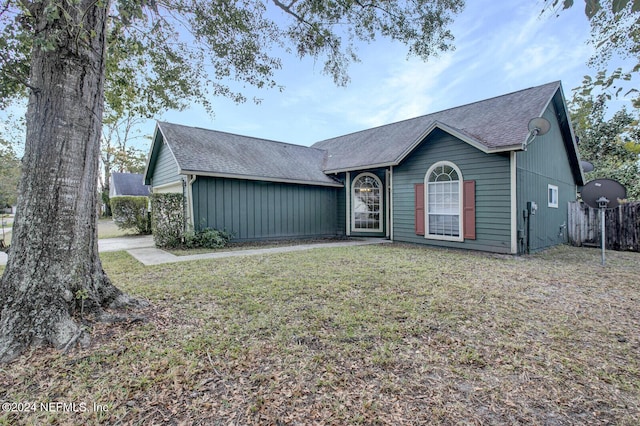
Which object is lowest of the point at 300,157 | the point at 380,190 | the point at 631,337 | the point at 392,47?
the point at 631,337

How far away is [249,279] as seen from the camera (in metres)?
4.83

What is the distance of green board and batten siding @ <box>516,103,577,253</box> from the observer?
7.55 meters

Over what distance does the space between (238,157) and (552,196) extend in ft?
34.2

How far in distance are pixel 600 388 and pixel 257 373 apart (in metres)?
2.47

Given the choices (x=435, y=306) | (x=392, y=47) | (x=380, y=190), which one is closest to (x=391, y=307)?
(x=435, y=306)

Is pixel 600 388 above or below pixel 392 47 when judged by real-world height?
below

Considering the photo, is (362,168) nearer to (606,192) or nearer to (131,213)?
(606,192)

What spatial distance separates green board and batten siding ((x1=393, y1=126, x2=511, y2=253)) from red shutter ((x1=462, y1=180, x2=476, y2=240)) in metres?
0.09

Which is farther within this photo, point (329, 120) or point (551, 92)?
point (329, 120)

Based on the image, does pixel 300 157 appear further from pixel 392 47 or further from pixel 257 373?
pixel 257 373

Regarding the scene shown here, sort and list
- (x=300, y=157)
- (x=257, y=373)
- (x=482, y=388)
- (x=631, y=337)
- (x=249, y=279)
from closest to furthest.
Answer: (x=482, y=388)
(x=257, y=373)
(x=631, y=337)
(x=249, y=279)
(x=300, y=157)

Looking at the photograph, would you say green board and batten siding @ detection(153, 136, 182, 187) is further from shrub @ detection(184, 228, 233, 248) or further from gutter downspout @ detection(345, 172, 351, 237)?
A: gutter downspout @ detection(345, 172, 351, 237)

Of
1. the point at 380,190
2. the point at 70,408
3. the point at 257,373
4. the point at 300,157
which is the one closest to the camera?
the point at 70,408

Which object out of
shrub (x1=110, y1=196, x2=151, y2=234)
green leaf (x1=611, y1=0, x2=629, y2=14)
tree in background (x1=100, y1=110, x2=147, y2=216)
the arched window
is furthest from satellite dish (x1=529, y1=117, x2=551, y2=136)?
tree in background (x1=100, y1=110, x2=147, y2=216)
